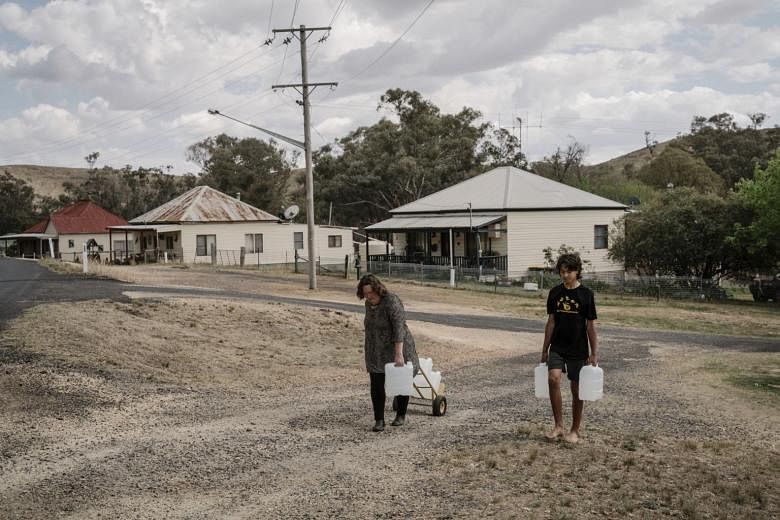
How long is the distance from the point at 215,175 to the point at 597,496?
71.7 m

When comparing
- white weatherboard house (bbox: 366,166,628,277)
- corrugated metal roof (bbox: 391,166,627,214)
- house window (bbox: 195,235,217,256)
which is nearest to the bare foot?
white weatherboard house (bbox: 366,166,628,277)

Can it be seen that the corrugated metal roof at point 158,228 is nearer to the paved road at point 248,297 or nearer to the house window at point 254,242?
the house window at point 254,242

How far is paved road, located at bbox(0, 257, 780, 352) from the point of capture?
1778cm

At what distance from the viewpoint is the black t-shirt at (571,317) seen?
715 cm

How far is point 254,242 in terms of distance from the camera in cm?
4778

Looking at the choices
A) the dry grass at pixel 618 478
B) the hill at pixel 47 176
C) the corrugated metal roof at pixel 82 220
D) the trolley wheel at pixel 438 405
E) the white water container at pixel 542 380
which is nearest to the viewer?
the dry grass at pixel 618 478

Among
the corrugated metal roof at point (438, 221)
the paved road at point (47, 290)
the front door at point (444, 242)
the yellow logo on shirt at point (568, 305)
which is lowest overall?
the paved road at point (47, 290)

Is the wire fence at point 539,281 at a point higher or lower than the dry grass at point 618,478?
higher

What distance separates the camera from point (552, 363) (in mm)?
7340

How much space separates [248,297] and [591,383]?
1691 cm

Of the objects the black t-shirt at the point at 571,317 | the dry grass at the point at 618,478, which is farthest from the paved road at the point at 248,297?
the black t-shirt at the point at 571,317

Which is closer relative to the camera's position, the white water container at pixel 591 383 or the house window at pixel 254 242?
the white water container at pixel 591 383

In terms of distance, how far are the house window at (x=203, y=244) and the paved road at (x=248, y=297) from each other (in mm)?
19359

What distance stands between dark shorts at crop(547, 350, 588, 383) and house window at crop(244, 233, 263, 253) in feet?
135
